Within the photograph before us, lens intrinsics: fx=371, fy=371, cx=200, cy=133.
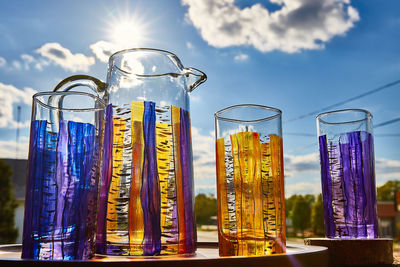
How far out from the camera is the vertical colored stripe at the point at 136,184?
1.93 feet

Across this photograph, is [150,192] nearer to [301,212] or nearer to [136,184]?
[136,184]

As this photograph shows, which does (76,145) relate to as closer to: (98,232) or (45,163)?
(45,163)

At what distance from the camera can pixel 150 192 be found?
608 mm

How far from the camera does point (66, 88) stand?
697 mm

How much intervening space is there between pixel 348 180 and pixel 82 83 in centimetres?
67

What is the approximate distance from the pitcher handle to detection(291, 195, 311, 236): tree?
1340cm

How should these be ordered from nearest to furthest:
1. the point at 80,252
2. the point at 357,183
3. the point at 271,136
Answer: the point at 80,252 → the point at 271,136 → the point at 357,183

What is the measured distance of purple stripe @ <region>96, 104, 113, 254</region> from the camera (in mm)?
615

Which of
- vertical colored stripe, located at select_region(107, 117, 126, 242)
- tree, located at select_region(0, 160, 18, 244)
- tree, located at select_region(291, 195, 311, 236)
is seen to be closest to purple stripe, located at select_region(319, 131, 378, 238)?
vertical colored stripe, located at select_region(107, 117, 126, 242)

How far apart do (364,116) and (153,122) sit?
0.65 m

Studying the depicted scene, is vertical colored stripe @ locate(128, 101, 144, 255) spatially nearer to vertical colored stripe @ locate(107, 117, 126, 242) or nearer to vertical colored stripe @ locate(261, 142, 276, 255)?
vertical colored stripe @ locate(107, 117, 126, 242)

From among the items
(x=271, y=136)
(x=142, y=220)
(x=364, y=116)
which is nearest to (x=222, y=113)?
(x=271, y=136)

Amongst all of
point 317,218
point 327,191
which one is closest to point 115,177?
point 327,191

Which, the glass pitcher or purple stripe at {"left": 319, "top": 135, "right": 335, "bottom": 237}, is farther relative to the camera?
purple stripe at {"left": 319, "top": 135, "right": 335, "bottom": 237}
